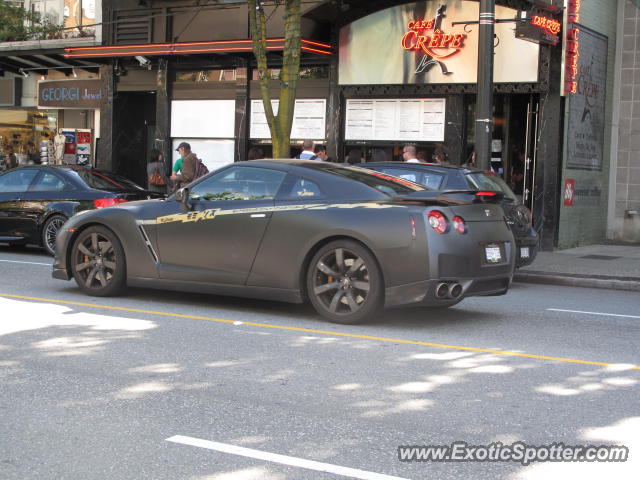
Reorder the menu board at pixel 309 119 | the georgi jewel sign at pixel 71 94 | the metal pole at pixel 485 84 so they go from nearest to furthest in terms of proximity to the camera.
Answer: the metal pole at pixel 485 84 → the menu board at pixel 309 119 → the georgi jewel sign at pixel 71 94

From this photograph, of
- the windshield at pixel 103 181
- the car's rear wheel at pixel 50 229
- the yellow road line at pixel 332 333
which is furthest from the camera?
the windshield at pixel 103 181

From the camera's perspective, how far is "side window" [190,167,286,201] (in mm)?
9031

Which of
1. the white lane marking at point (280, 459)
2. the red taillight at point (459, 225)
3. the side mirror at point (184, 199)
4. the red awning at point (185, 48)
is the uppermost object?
the red awning at point (185, 48)

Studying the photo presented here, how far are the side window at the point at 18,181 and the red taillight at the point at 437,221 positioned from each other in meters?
9.35

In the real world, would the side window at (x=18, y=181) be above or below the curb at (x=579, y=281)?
above

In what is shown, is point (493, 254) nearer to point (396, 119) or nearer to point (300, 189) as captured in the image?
point (300, 189)

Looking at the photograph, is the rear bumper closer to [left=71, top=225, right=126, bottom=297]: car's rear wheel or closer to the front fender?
the front fender

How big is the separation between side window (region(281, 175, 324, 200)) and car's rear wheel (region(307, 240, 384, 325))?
0.59m

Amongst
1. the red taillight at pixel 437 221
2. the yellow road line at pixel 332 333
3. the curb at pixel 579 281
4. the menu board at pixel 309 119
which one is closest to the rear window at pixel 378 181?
the red taillight at pixel 437 221

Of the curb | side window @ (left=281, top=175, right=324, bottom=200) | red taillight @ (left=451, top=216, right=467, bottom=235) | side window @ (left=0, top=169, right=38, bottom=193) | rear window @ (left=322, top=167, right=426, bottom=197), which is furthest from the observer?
side window @ (left=0, top=169, right=38, bottom=193)

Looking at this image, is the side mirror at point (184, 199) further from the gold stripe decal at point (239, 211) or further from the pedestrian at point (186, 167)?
the pedestrian at point (186, 167)

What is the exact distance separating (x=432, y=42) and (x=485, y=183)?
279 inches

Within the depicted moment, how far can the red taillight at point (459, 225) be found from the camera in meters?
8.18

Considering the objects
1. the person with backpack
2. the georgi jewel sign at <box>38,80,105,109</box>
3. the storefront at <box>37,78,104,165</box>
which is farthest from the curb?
the storefront at <box>37,78,104,165</box>
